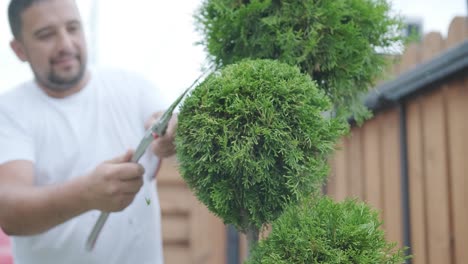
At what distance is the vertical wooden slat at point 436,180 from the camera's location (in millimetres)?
2721

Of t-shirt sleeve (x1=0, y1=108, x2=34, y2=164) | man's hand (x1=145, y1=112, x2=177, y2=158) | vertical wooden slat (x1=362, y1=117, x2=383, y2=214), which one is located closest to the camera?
man's hand (x1=145, y1=112, x2=177, y2=158)

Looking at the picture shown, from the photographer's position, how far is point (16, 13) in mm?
2260

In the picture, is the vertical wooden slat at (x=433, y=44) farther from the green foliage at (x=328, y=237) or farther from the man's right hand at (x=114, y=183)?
the green foliage at (x=328, y=237)

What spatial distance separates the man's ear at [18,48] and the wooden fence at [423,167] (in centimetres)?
118

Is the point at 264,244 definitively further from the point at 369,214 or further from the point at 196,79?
the point at 196,79

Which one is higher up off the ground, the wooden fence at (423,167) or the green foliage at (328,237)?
the wooden fence at (423,167)

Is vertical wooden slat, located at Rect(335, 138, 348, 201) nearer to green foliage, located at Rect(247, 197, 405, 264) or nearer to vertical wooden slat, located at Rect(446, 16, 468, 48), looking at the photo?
vertical wooden slat, located at Rect(446, 16, 468, 48)

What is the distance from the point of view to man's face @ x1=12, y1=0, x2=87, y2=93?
2.22 m

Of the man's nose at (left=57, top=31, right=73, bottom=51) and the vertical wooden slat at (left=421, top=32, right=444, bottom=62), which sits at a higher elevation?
the vertical wooden slat at (left=421, top=32, right=444, bottom=62)

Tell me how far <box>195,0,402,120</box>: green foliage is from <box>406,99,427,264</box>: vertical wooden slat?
→ 1244mm

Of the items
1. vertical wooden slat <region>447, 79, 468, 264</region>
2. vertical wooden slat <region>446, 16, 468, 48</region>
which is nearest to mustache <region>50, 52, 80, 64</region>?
vertical wooden slat <region>447, 79, 468, 264</region>

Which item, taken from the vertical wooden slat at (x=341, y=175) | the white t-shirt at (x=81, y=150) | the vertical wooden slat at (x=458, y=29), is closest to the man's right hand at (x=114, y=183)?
the white t-shirt at (x=81, y=150)

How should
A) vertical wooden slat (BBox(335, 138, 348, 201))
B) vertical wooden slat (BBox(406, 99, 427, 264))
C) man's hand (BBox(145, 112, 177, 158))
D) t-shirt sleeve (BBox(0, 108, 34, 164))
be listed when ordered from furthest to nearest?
vertical wooden slat (BBox(335, 138, 348, 201)) → vertical wooden slat (BBox(406, 99, 427, 264)) → t-shirt sleeve (BBox(0, 108, 34, 164)) → man's hand (BBox(145, 112, 177, 158))

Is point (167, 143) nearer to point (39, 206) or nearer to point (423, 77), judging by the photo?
point (39, 206)
